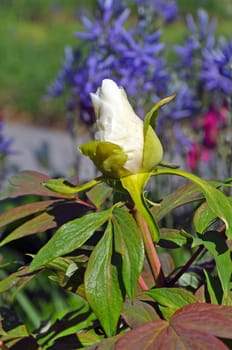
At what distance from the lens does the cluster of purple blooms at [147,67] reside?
2953 millimetres

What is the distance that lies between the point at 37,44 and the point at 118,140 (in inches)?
446

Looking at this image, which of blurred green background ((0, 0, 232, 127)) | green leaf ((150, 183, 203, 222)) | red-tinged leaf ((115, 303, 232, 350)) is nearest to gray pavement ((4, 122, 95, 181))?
blurred green background ((0, 0, 232, 127))

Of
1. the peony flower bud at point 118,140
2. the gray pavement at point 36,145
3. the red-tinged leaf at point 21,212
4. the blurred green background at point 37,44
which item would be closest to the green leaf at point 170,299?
the peony flower bud at point 118,140

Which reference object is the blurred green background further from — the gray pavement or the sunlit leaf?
the sunlit leaf

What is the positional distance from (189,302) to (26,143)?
6.82 meters

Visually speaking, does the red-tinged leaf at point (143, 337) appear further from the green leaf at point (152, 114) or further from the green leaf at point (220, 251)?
the green leaf at point (152, 114)

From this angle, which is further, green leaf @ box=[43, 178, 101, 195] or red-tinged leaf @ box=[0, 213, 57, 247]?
red-tinged leaf @ box=[0, 213, 57, 247]

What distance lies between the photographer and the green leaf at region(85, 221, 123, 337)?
0.99 m

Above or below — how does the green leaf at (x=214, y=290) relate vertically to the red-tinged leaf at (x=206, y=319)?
above

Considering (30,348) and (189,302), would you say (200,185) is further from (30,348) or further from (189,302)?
(30,348)

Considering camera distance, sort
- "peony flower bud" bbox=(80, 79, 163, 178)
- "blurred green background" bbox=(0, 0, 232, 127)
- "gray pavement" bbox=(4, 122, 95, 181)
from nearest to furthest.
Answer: "peony flower bud" bbox=(80, 79, 163, 178) → "gray pavement" bbox=(4, 122, 95, 181) → "blurred green background" bbox=(0, 0, 232, 127)

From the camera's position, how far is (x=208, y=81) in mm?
3080

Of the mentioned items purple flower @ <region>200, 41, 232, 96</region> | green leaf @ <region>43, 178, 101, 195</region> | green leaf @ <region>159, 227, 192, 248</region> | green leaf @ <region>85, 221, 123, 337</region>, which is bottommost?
green leaf @ <region>85, 221, 123, 337</region>

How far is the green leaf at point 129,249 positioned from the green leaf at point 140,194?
0.02 meters
